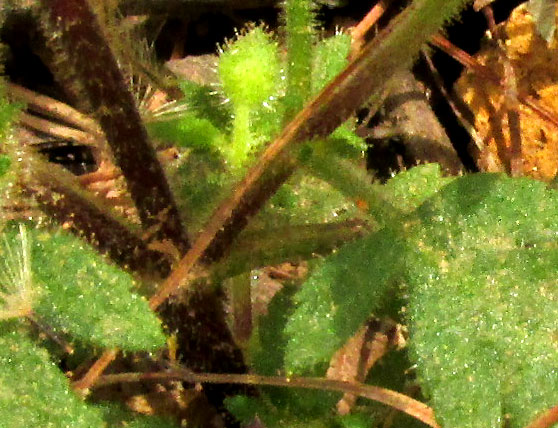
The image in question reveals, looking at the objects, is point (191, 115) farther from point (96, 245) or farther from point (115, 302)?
point (115, 302)

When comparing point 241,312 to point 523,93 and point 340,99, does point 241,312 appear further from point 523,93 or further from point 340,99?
point 523,93

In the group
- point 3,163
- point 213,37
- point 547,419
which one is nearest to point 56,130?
point 213,37

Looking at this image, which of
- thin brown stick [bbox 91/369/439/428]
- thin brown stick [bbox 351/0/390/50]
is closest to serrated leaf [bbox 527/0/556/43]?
thin brown stick [bbox 351/0/390/50]

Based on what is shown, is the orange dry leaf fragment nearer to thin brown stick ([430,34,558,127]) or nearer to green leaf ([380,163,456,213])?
thin brown stick ([430,34,558,127])

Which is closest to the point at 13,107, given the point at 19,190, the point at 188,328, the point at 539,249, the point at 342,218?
the point at 19,190

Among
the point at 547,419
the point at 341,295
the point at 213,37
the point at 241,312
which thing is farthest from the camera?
the point at 213,37

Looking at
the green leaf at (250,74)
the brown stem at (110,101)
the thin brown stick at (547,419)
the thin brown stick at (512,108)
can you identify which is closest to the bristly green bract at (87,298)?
the brown stem at (110,101)
